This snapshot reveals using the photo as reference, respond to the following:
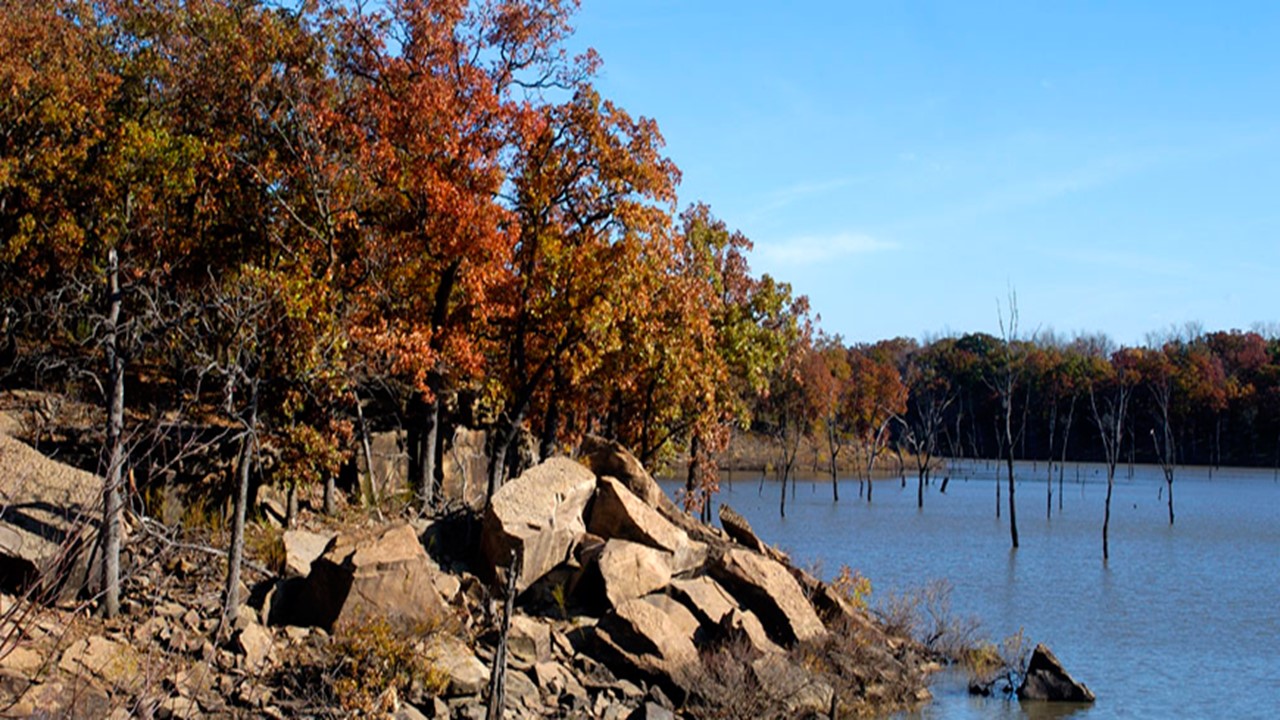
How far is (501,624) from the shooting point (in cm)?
1642

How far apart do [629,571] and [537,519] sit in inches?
73.8

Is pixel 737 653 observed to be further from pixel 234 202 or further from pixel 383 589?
pixel 234 202

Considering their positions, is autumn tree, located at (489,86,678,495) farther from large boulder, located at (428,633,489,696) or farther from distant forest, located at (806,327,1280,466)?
distant forest, located at (806,327,1280,466)

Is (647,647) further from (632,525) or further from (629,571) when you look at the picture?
(632,525)

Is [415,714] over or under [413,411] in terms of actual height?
under

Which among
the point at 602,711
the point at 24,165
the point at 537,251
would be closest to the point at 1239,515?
the point at 537,251

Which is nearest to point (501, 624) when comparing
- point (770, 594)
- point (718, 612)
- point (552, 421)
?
point (718, 612)

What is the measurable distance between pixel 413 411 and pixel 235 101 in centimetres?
823

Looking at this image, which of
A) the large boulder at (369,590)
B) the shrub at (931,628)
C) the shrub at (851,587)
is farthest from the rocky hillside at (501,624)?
the shrub at (931,628)

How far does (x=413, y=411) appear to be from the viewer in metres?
28.6

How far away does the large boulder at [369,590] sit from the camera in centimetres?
1838

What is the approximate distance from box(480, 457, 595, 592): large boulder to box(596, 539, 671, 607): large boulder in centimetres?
86

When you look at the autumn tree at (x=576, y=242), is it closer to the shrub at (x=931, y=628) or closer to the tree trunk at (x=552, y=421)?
the tree trunk at (x=552, y=421)

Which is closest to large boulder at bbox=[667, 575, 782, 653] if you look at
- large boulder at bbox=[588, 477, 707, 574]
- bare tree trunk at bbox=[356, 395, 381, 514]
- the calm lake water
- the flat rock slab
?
large boulder at bbox=[588, 477, 707, 574]
